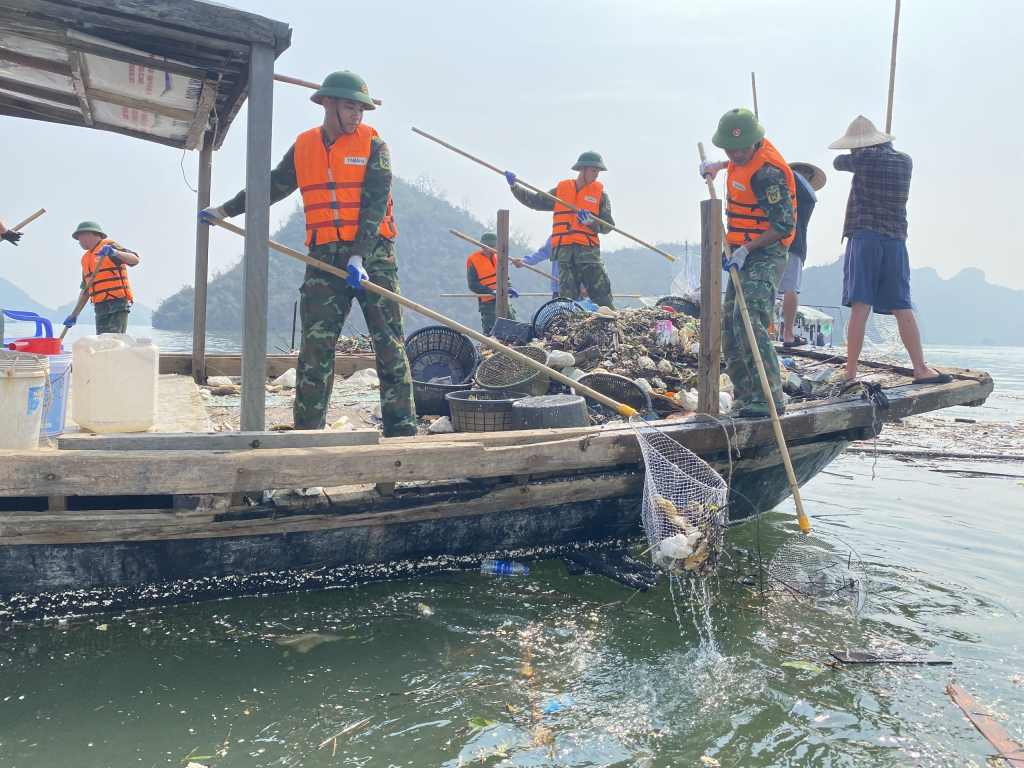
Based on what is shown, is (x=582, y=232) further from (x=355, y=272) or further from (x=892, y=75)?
(x=355, y=272)

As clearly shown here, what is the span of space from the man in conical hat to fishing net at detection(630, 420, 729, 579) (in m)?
2.49

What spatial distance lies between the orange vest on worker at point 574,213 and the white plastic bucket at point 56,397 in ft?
20.5

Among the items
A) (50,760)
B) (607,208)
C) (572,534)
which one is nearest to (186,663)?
(50,760)

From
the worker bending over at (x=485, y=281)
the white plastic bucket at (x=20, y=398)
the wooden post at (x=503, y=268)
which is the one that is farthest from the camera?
the worker bending over at (x=485, y=281)

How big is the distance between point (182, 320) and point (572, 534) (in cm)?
10389

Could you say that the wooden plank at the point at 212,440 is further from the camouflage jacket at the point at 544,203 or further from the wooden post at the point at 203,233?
the camouflage jacket at the point at 544,203

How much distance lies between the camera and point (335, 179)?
163 inches

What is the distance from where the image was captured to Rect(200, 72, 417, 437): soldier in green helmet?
4.12 metres

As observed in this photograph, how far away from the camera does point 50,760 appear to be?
2.48m

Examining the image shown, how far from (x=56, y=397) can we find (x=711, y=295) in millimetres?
3781

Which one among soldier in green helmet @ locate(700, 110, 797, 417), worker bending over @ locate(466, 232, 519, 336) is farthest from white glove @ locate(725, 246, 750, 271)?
worker bending over @ locate(466, 232, 519, 336)

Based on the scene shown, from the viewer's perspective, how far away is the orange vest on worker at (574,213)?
870 centimetres

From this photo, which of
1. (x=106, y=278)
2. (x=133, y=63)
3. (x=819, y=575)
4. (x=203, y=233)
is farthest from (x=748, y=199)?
(x=106, y=278)

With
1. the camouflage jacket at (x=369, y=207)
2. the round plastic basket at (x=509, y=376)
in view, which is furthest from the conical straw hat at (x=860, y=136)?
the camouflage jacket at (x=369, y=207)
